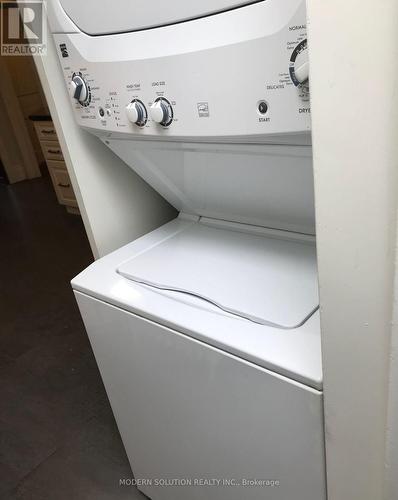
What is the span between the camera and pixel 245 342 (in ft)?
2.45

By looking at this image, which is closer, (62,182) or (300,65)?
(300,65)

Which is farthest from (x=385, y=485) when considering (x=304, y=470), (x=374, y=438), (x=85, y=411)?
(x=85, y=411)

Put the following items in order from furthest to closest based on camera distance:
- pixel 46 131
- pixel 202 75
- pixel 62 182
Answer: pixel 62 182, pixel 46 131, pixel 202 75

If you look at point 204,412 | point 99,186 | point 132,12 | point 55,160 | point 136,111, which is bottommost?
point 204,412

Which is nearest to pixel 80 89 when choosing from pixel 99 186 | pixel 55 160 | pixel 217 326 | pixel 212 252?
pixel 99 186

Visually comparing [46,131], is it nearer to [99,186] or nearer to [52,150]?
[52,150]

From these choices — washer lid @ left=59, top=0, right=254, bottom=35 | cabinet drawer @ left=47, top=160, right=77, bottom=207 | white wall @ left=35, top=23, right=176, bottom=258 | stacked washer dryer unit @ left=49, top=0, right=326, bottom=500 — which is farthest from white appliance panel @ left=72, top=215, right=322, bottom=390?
cabinet drawer @ left=47, top=160, right=77, bottom=207

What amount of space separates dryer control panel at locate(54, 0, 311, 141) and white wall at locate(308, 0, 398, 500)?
0.72 ft

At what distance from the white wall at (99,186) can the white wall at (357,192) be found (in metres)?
0.86

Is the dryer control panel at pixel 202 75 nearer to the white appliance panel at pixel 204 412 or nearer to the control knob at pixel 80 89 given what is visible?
the control knob at pixel 80 89

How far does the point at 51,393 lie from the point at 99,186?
1.28m

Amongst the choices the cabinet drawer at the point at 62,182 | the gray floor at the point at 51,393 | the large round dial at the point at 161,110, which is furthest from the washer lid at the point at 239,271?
the cabinet drawer at the point at 62,182

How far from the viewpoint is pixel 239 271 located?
98cm

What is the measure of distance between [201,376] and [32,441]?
1.31 metres
